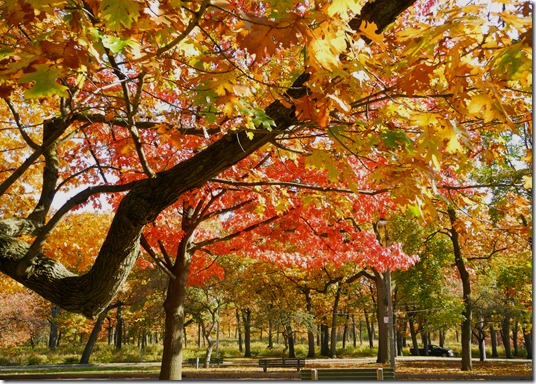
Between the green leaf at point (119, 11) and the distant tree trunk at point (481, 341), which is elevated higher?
the green leaf at point (119, 11)

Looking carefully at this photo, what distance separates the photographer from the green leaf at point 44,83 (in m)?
1.97

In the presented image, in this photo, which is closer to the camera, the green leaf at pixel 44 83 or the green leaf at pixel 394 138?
the green leaf at pixel 44 83

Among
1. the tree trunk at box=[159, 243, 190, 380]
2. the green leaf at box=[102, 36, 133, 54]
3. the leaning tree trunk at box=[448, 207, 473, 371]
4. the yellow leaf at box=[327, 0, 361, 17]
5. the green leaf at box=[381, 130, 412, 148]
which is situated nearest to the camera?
the yellow leaf at box=[327, 0, 361, 17]

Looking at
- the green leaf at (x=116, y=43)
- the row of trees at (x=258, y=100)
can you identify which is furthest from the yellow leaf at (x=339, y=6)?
the green leaf at (x=116, y=43)

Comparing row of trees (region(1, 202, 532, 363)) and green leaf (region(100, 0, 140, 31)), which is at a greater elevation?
green leaf (region(100, 0, 140, 31))

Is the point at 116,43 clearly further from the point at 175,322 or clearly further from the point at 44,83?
the point at 175,322

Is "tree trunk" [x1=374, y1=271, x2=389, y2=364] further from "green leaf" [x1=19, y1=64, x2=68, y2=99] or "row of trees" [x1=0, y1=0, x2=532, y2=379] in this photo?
"green leaf" [x1=19, y1=64, x2=68, y2=99]

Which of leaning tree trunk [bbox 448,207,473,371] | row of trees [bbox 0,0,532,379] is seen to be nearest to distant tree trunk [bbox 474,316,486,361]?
leaning tree trunk [bbox 448,207,473,371]

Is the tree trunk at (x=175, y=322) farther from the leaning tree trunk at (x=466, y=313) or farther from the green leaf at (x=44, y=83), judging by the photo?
the leaning tree trunk at (x=466, y=313)

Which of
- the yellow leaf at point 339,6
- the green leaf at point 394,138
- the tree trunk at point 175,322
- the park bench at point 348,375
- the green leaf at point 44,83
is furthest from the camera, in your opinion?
the park bench at point 348,375

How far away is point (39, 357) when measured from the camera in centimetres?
2688

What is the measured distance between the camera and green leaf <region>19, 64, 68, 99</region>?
197cm

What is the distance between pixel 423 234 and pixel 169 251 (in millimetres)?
13458

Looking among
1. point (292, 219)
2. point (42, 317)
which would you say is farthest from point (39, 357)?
point (292, 219)
